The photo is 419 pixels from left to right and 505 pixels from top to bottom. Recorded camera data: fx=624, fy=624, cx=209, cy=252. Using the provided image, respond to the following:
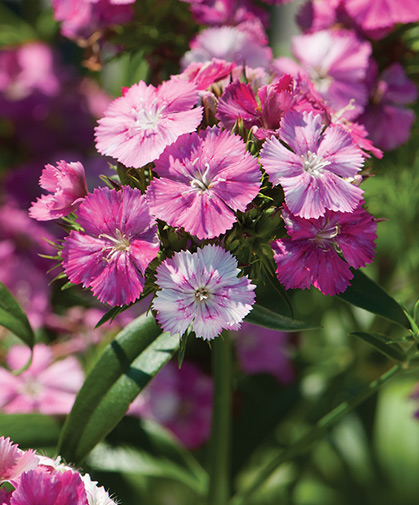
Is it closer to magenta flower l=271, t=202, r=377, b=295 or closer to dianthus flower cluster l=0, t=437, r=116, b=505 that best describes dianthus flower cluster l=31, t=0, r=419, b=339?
magenta flower l=271, t=202, r=377, b=295

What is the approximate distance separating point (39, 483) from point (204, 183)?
0.34m

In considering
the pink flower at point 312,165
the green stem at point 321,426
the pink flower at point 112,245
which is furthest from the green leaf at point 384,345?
the pink flower at point 112,245

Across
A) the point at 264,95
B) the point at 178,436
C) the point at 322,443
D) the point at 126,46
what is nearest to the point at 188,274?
the point at 264,95

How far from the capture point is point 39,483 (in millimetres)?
596

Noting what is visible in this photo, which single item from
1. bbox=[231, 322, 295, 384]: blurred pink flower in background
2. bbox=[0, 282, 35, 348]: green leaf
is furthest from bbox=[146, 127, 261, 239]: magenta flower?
bbox=[231, 322, 295, 384]: blurred pink flower in background

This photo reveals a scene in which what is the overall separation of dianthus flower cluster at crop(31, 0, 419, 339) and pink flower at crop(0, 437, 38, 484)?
0.59 ft

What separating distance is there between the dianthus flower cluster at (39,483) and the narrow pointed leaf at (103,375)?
115 millimetres

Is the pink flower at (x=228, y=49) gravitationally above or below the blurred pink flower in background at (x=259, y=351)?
above

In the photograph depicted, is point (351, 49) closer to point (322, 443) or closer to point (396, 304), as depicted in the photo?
point (396, 304)

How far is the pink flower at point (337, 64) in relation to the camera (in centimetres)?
96

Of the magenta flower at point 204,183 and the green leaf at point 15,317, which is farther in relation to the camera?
the green leaf at point 15,317

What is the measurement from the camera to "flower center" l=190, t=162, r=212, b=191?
0.67 m

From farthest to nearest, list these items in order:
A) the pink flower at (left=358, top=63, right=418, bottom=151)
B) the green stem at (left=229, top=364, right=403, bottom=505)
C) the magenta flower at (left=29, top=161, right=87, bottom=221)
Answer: the pink flower at (left=358, top=63, right=418, bottom=151), the green stem at (left=229, top=364, right=403, bottom=505), the magenta flower at (left=29, top=161, right=87, bottom=221)

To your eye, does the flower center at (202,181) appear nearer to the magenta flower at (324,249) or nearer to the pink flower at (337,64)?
the magenta flower at (324,249)
